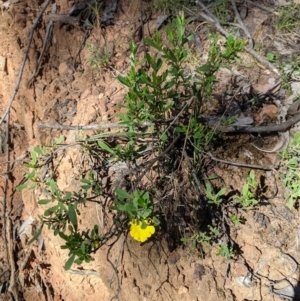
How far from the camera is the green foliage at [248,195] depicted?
1.93 meters

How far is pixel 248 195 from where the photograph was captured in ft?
6.36

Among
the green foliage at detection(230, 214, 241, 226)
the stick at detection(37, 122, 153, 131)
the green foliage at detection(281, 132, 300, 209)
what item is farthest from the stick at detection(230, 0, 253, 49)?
the green foliage at detection(230, 214, 241, 226)

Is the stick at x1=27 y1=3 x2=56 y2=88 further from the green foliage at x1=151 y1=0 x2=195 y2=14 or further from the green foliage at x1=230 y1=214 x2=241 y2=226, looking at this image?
the green foliage at x1=230 y1=214 x2=241 y2=226

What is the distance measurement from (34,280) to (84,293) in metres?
0.47

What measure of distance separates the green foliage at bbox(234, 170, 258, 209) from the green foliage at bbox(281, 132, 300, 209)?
0.18 metres

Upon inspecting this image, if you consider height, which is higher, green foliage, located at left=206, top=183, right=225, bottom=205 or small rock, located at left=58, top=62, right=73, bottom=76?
small rock, located at left=58, top=62, right=73, bottom=76

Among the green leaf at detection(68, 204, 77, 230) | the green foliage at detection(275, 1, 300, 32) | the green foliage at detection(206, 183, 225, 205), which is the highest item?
the green foliage at detection(275, 1, 300, 32)

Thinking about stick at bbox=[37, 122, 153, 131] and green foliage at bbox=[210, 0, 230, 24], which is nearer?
stick at bbox=[37, 122, 153, 131]

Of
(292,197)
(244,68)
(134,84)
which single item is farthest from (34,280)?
(244,68)

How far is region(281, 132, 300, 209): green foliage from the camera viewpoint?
6.56 ft

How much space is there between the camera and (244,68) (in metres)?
2.43

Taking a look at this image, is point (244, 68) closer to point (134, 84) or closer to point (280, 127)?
point (280, 127)

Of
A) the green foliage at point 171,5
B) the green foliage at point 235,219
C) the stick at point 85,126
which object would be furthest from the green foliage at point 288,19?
the green foliage at point 235,219

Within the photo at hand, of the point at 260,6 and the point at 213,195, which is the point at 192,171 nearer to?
the point at 213,195
